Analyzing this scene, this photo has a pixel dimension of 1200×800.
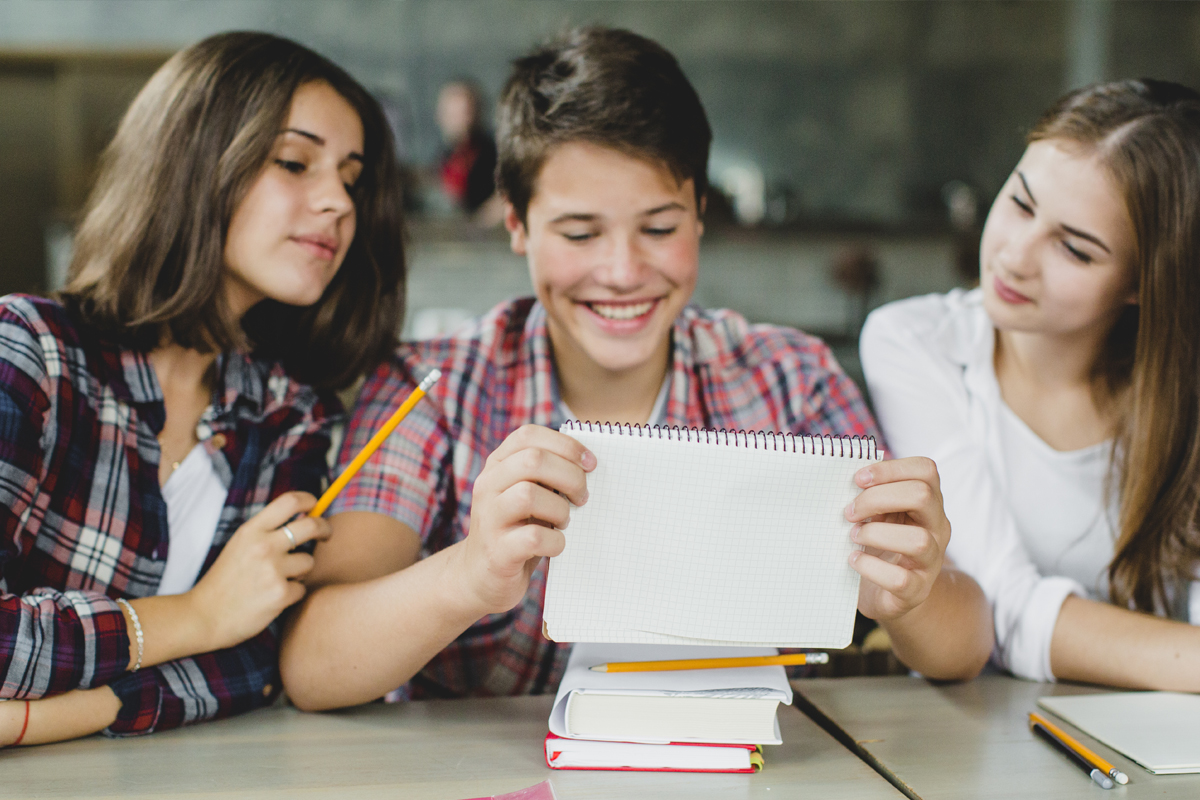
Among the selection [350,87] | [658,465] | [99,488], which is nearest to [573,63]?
[350,87]

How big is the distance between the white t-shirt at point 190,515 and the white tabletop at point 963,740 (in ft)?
2.53

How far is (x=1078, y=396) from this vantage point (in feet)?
5.14

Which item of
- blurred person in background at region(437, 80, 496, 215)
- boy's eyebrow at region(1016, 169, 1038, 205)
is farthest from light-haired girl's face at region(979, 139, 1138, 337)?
blurred person in background at region(437, 80, 496, 215)

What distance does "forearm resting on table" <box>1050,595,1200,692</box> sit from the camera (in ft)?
3.88

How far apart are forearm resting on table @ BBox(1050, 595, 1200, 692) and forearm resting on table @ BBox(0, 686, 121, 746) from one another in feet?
3.61

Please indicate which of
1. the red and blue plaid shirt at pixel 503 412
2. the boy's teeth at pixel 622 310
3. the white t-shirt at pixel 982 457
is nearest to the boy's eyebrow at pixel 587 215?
the boy's teeth at pixel 622 310

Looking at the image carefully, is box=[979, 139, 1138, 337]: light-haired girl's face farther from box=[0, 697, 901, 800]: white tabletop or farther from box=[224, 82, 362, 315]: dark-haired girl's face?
box=[224, 82, 362, 315]: dark-haired girl's face

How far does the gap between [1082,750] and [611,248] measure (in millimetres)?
780

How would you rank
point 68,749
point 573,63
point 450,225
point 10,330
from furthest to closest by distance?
1. point 450,225
2. point 573,63
3. point 10,330
4. point 68,749

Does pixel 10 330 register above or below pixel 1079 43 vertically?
below

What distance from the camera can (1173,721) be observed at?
108 centimetres

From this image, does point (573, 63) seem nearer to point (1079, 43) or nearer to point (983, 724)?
point (983, 724)

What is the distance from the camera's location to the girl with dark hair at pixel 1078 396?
4.48 ft

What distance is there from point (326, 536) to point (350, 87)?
62cm
